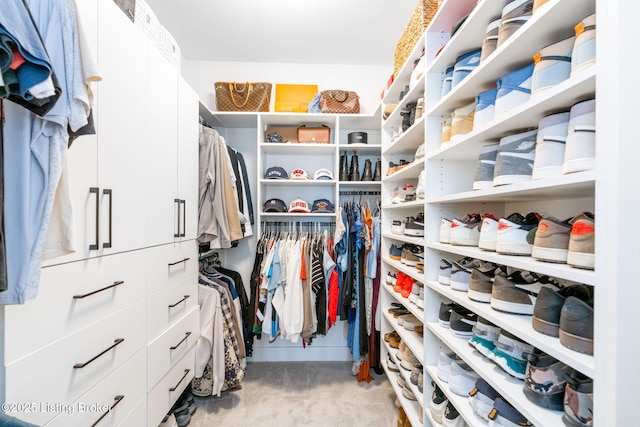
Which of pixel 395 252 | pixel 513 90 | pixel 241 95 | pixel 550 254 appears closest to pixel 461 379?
pixel 550 254

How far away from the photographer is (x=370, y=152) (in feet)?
7.86

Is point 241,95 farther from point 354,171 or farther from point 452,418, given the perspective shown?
point 452,418

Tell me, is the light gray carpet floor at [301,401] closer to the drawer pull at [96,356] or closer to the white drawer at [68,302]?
the drawer pull at [96,356]

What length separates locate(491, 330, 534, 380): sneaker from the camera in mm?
793

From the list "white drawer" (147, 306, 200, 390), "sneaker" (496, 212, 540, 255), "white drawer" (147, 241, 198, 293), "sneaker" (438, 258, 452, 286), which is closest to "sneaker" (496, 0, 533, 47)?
"sneaker" (496, 212, 540, 255)

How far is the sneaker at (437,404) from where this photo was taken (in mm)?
1123

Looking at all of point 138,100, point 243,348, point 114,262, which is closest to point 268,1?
point 138,100

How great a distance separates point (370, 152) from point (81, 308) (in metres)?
2.10

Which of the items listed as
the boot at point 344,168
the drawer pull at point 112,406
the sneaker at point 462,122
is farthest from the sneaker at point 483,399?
the boot at point 344,168

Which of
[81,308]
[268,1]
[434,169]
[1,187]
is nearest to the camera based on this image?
[1,187]

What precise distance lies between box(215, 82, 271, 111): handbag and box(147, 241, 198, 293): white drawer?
1112mm

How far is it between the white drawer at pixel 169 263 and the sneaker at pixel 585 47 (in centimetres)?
154

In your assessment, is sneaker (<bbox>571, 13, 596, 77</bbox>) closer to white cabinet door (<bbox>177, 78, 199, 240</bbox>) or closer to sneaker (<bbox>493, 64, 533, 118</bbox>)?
sneaker (<bbox>493, 64, 533, 118</bbox>)

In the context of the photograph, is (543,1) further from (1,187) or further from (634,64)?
(1,187)
